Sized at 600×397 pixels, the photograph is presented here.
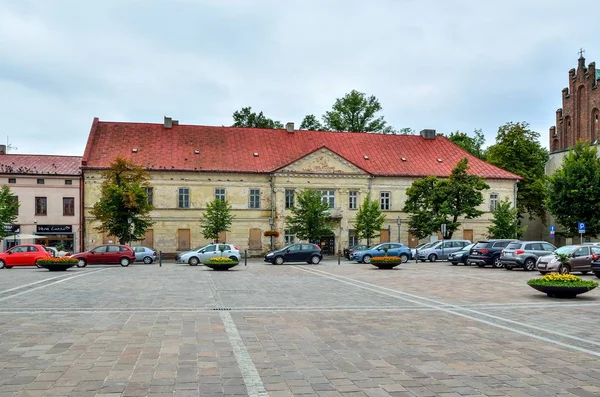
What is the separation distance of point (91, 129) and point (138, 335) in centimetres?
4494

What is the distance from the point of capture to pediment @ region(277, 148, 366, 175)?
5238 centimetres

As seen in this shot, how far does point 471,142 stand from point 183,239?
46.0 metres

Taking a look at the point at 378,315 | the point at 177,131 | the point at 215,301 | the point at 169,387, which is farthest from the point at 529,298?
the point at 177,131

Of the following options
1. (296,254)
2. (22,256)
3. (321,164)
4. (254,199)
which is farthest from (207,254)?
(321,164)

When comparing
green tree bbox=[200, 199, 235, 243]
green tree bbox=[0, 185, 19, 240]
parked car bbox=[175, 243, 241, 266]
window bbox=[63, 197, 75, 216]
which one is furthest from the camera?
window bbox=[63, 197, 75, 216]

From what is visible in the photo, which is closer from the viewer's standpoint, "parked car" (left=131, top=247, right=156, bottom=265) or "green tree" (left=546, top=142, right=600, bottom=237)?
"parked car" (left=131, top=247, right=156, bottom=265)

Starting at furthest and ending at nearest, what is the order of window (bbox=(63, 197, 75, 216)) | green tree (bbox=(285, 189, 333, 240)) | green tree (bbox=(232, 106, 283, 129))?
green tree (bbox=(232, 106, 283, 129)) → window (bbox=(63, 197, 75, 216)) → green tree (bbox=(285, 189, 333, 240))

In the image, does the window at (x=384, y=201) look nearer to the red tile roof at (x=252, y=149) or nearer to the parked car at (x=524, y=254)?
the red tile roof at (x=252, y=149)

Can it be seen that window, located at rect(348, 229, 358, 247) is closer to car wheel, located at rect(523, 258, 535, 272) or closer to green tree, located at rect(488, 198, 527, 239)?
green tree, located at rect(488, 198, 527, 239)

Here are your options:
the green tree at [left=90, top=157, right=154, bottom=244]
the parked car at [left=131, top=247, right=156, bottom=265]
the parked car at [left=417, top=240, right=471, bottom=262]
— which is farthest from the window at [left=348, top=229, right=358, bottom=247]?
the parked car at [left=131, top=247, right=156, bottom=265]

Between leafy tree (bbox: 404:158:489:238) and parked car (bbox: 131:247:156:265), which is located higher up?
leafy tree (bbox: 404:158:489:238)

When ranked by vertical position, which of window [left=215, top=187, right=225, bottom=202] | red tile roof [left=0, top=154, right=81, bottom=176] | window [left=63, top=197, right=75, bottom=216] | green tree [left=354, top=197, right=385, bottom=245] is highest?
red tile roof [left=0, top=154, right=81, bottom=176]

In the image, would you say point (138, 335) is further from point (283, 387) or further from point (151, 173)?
point (151, 173)

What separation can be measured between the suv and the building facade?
105ft
